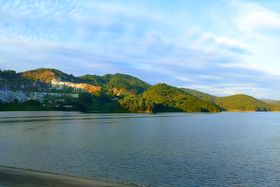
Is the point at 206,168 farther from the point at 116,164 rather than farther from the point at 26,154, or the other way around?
the point at 26,154

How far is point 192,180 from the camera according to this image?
27641 millimetres

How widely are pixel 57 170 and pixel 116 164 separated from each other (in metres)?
5.59

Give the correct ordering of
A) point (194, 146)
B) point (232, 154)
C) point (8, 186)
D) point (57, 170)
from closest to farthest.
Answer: point (8, 186) < point (57, 170) < point (232, 154) < point (194, 146)

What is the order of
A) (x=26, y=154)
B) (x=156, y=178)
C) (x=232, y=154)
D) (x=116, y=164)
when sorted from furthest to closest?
(x=232, y=154) < (x=26, y=154) < (x=116, y=164) < (x=156, y=178)


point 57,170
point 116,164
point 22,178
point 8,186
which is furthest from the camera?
point 116,164

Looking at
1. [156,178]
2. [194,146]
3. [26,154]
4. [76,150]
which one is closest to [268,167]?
[156,178]

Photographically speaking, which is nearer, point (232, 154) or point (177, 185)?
point (177, 185)

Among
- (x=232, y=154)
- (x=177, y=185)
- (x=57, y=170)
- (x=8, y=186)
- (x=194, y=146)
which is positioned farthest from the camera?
(x=194, y=146)

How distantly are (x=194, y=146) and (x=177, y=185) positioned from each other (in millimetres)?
23913

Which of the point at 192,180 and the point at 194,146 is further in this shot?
the point at 194,146

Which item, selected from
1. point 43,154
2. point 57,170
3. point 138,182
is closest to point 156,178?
point 138,182

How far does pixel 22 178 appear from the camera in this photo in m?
23.0

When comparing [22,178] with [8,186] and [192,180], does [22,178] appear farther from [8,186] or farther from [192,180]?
[192,180]

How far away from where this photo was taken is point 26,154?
39312 millimetres
